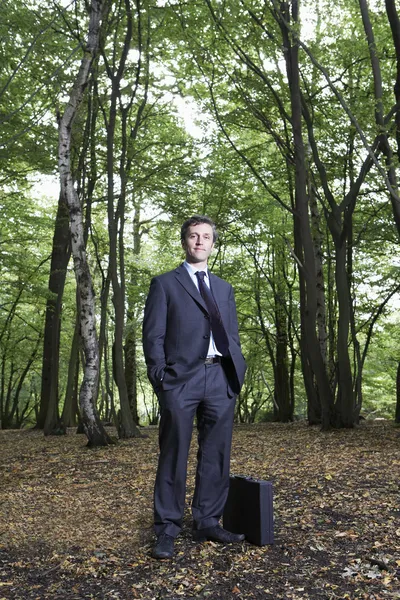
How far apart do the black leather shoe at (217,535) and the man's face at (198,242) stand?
157 cm

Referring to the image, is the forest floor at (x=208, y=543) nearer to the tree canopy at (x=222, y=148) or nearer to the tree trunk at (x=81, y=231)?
the tree trunk at (x=81, y=231)

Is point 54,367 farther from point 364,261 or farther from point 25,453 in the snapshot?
point 364,261

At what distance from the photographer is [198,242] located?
11.6 ft

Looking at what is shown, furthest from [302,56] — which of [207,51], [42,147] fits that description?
[42,147]

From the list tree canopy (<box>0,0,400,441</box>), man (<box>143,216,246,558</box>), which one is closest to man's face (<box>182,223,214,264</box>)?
man (<box>143,216,246,558</box>)

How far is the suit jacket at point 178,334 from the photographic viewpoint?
333 cm

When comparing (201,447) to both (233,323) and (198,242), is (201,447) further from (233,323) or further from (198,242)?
(198,242)

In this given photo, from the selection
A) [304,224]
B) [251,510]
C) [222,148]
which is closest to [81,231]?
[304,224]

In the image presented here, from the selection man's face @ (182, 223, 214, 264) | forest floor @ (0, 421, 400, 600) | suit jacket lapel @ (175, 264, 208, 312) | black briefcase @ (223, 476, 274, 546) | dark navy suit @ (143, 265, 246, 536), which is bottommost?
Result: forest floor @ (0, 421, 400, 600)

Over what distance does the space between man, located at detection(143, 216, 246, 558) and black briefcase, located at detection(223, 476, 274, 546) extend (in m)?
0.10

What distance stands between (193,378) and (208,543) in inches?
38.6

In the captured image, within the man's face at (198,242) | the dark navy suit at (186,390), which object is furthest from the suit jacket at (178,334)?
the man's face at (198,242)

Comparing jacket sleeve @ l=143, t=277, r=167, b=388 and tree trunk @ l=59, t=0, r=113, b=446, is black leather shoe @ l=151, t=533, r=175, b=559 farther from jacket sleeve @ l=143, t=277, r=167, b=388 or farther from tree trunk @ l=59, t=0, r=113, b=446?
tree trunk @ l=59, t=0, r=113, b=446

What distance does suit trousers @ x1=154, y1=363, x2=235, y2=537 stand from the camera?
3.39m
